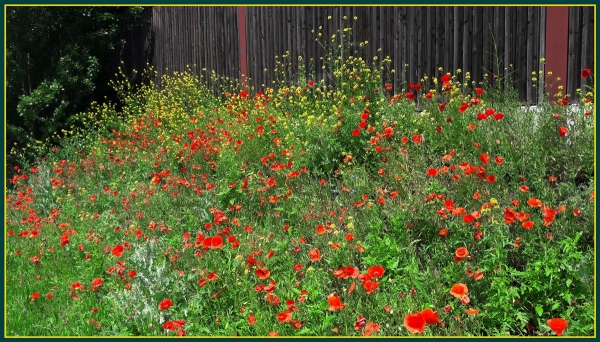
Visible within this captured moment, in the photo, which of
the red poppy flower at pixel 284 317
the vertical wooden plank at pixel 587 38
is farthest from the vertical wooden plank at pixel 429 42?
the red poppy flower at pixel 284 317

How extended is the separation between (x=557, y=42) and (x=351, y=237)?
3.05m

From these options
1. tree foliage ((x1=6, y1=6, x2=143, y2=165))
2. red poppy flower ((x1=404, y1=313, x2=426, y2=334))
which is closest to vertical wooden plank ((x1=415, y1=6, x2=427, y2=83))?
red poppy flower ((x1=404, y1=313, x2=426, y2=334))

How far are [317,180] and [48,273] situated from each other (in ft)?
6.94

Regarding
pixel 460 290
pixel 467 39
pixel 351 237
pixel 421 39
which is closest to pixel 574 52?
pixel 467 39

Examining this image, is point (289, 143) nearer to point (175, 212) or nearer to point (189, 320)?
point (175, 212)

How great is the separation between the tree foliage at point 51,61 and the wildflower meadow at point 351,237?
5502 mm

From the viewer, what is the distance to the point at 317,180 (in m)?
4.32

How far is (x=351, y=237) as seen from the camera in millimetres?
2951

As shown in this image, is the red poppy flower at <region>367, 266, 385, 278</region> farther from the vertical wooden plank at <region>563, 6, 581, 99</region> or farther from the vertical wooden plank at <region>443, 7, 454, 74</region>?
the vertical wooden plank at <region>443, 7, 454, 74</region>

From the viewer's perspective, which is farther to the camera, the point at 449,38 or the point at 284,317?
the point at 449,38

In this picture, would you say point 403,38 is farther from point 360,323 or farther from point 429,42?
point 360,323

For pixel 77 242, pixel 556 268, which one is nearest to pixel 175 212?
pixel 77 242

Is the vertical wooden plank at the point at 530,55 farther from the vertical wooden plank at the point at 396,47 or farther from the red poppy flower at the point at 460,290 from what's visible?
the red poppy flower at the point at 460,290

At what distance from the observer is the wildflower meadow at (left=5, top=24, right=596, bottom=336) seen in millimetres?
2543
